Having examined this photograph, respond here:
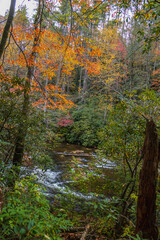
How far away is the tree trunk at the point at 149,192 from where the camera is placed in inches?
97.5

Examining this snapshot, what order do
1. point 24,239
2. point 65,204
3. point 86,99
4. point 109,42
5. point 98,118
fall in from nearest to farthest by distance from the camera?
point 24,239 < point 65,204 < point 109,42 < point 98,118 < point 86,99

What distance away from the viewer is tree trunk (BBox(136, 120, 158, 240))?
2477mm

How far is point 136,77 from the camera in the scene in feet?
62.6

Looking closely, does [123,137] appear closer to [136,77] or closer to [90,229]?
[90,229]

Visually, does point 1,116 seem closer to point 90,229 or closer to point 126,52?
point 90,229

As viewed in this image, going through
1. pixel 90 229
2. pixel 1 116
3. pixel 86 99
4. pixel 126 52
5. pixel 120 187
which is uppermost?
pixel 126 52

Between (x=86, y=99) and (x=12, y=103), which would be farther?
(x=86, y=99)

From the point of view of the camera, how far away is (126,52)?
18094 mm

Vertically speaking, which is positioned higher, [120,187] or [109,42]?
[109,42]

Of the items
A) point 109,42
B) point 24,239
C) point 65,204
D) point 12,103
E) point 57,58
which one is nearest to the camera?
point 24,239

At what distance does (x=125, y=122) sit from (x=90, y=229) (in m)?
2.33

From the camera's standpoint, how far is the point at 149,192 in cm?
251

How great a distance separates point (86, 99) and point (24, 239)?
62.9ft

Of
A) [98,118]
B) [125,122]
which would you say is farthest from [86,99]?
[125,122]
